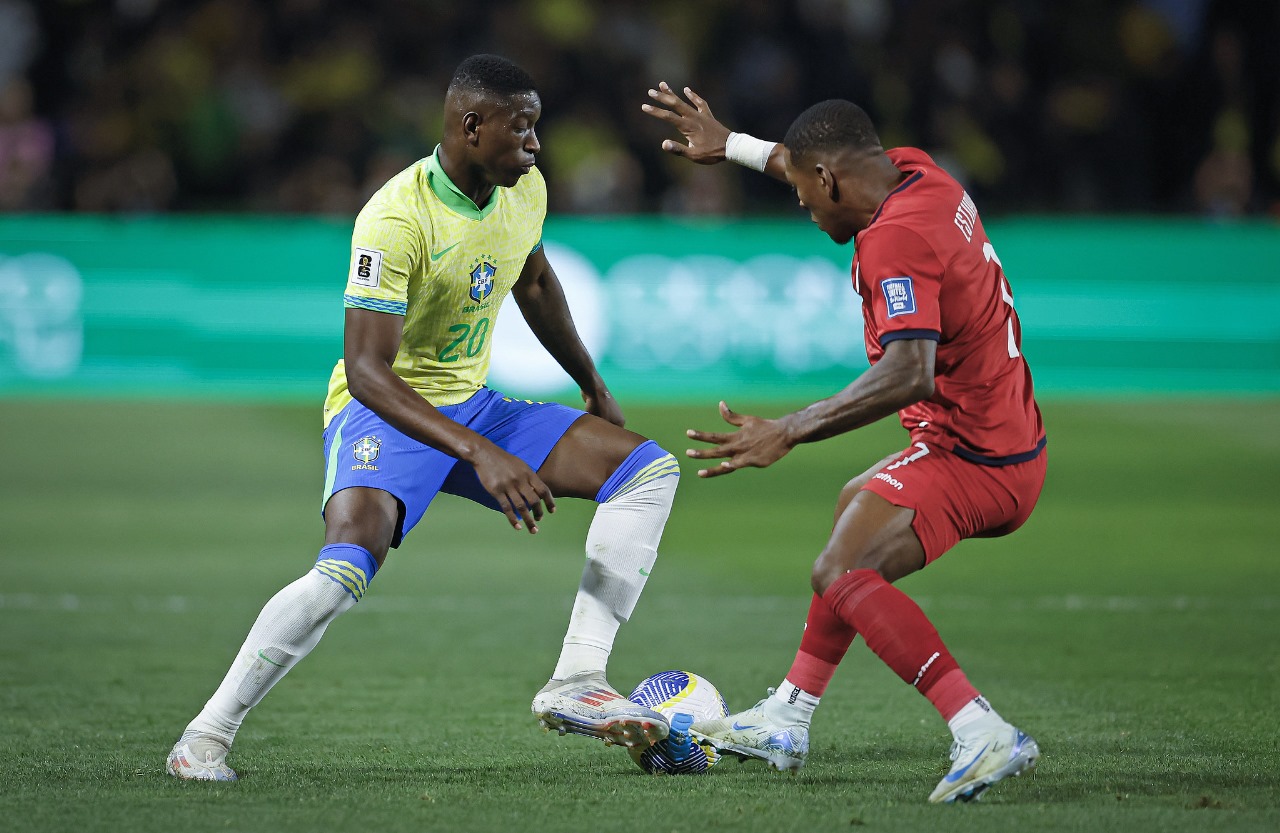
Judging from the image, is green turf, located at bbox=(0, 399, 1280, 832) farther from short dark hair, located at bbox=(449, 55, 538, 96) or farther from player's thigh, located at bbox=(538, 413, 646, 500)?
short dark hair, located at bbox=(449, 55, 538, 96)

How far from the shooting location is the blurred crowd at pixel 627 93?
1619 cm

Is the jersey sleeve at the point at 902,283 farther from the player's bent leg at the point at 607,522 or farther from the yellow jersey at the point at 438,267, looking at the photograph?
the yellow jersey at the point at 438,267

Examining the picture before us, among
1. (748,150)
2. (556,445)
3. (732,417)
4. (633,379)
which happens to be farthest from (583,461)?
(633,379)

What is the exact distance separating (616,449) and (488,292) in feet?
2.23

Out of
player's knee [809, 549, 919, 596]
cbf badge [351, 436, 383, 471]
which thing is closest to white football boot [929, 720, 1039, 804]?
player's knee [809, 549, 919, 596]

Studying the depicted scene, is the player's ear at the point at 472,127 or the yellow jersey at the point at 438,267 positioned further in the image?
the player's ear at the point at 472,127

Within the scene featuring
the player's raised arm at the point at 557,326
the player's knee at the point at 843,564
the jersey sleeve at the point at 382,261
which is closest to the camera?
the player's knee at the point at 843,564

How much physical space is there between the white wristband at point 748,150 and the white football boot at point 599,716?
186 centimetres

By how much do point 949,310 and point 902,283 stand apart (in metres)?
0.30

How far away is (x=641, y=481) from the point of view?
210 inches

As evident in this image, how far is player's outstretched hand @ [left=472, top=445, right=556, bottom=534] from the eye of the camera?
4781 mm

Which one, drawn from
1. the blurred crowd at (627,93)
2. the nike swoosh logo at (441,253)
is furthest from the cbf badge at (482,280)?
the blurred crowd at (627,93)

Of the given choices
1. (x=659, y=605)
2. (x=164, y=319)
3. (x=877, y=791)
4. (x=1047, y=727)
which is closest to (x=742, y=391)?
(x=164, y=319)

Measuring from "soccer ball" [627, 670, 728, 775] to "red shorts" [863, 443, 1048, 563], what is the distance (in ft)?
2.87
